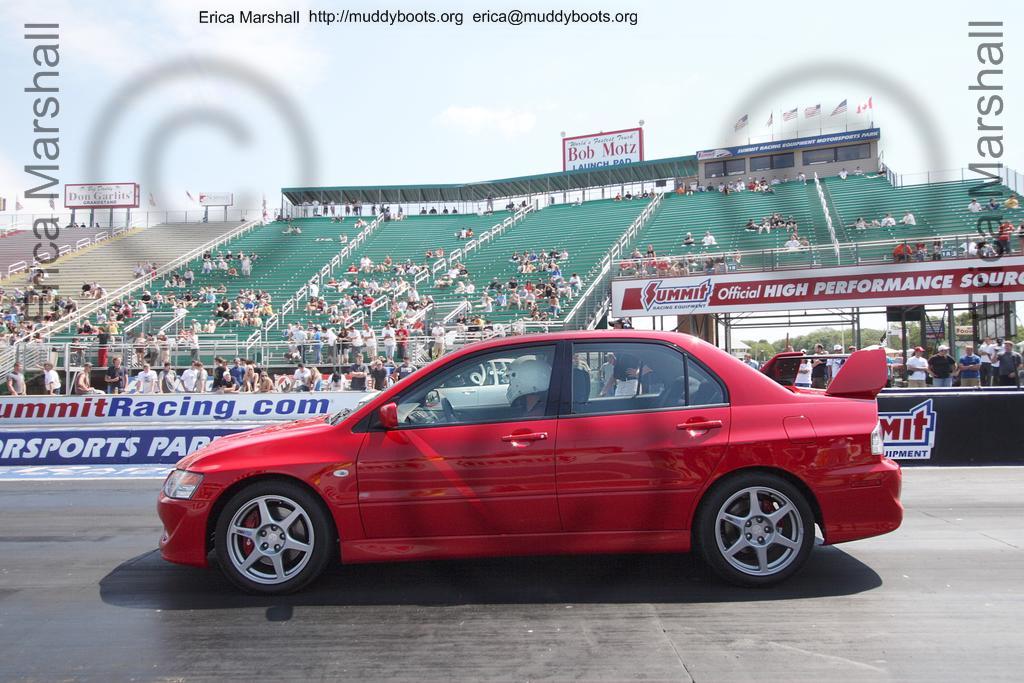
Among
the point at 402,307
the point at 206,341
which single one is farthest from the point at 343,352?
the point at 402,307

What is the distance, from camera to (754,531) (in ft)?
15.0

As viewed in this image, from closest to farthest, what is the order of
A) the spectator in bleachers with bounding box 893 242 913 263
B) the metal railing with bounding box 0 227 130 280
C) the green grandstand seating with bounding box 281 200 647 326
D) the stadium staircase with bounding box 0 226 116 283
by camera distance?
1. the spectator in bleachers with bounding box 893 242 913 263
2. the green grandstand seating with bounding box 281 200 647 326
3. the metal railing with bounding box 0 227 130 280
4. the stadium staircase with bounding box 0 226 116 283

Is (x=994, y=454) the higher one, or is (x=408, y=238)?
(x=408, y=238)

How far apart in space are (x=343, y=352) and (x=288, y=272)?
13.9m

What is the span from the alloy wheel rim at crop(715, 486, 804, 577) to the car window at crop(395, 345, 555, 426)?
127cm

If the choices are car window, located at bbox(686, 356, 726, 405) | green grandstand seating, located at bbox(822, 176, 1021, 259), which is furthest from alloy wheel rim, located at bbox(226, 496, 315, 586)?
green grandstand seating, located at bbox(822, 176, 1021, 259)

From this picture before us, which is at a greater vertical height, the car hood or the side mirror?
the side mirror

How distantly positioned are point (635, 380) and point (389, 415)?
58.8 inches

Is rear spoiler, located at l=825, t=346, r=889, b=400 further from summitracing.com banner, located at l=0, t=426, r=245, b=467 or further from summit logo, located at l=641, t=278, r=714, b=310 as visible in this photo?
summit logo, located at l=641, t=278, r=714, b=310

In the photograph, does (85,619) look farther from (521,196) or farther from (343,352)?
(521,196)

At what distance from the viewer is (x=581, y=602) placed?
4.43 metres

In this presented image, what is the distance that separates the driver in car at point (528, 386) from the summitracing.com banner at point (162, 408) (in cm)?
880

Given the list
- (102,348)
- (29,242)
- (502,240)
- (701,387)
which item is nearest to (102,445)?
(102,348)

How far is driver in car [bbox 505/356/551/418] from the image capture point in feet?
15.3
